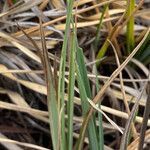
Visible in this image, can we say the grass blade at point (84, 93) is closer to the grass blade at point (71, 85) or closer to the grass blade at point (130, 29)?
the grass blade at point (71, 85)

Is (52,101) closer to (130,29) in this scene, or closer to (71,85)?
(71,85)

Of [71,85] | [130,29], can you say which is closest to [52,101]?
[71,85]

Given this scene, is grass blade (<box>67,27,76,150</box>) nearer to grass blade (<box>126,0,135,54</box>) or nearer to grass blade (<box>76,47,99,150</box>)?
Result: grass blade (<box>76,47,99,150</box>)

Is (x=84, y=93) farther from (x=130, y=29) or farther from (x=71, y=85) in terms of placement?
(x=130, y=29)

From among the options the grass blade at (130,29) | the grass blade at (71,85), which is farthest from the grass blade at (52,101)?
the grass blade at (130,29)

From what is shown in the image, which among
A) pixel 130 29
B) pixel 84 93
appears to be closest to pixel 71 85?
pixel 84 93

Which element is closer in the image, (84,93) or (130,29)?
(84,93)

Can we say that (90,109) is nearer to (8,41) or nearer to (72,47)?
(72,47)

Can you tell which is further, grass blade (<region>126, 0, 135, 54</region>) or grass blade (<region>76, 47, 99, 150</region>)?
grass blade (<region>126, 0, 135, 54</region>)

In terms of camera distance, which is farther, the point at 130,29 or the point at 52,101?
A: the point at 130,29

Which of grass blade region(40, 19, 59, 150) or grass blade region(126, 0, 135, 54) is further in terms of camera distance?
grass blade region(126, 0, 135, 54)

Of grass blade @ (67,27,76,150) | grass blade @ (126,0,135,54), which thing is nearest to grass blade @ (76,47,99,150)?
grass blade @ (67,27,76,150)

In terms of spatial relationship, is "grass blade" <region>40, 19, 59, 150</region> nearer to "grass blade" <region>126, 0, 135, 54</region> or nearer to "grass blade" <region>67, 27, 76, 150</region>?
"grass blade" <region>67, 27, 76, 150</region>
